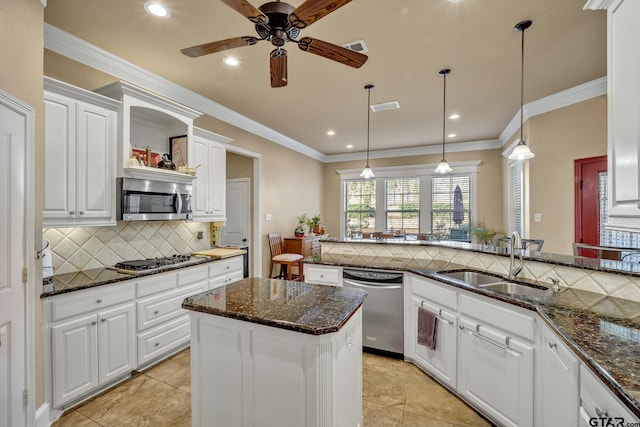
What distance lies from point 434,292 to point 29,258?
2864 millimetres

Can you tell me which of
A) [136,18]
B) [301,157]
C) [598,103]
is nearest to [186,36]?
[136,18]

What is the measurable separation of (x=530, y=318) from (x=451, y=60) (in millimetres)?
2483

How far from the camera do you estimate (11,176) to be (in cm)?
158

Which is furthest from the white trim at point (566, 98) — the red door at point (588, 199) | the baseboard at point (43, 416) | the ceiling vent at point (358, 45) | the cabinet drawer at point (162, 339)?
the baseboard at point (43, 416)

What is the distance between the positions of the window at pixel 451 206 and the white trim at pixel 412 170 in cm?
20

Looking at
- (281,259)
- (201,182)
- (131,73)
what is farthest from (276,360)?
(281,259)

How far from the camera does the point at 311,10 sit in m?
1.47

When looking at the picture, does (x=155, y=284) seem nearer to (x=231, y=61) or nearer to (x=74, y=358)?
(x=74, y=358)

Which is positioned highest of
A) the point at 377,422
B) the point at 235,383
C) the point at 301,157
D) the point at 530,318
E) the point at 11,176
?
the point at 301,157

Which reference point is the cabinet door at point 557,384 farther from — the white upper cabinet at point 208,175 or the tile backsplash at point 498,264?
the white upper cabinet at point 208,175

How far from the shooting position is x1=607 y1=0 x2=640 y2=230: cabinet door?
48.1 inches

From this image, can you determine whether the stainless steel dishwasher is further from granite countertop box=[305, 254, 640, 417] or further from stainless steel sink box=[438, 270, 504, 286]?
granite countertop box=[305, 254, 640, 417]

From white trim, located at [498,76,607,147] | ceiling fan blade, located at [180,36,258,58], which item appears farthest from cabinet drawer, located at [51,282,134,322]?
white trim, located at [498,76,607,147]

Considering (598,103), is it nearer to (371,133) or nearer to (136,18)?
(371,133)
